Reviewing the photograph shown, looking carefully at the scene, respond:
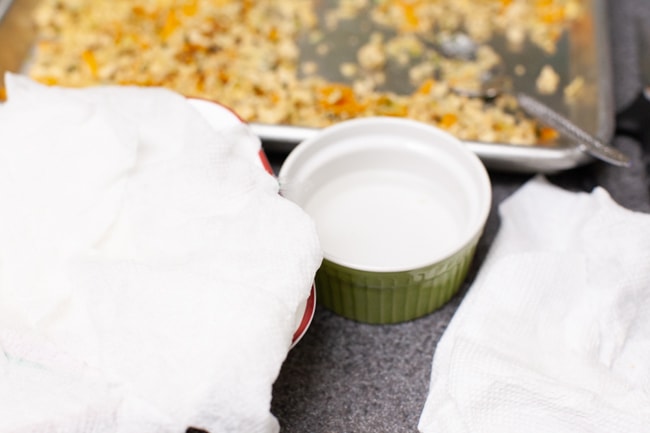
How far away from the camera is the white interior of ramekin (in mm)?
629

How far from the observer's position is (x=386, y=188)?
683 mm

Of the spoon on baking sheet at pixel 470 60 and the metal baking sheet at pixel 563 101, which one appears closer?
the metal baking sheet at pixel 563 101

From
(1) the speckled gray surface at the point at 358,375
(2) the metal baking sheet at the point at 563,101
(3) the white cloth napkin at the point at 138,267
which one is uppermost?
(3) the white cloth napkin at the point at 138,267

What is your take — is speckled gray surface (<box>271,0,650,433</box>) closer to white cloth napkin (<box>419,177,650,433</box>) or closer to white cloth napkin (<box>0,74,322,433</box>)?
white cloth napkin (<box>419,177,650,433</box>)

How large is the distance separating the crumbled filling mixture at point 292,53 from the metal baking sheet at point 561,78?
20 millimetres

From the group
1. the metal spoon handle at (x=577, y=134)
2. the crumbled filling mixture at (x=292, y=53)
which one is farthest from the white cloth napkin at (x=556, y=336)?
the crumbled filling mixture at (x=292, y=53)

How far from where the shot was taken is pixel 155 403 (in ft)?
1.35

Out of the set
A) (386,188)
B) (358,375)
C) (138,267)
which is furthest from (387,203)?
(138,267)

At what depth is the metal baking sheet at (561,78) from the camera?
70cm

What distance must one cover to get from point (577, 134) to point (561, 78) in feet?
0.55

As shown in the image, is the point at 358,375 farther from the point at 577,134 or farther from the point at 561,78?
the point at 561,78

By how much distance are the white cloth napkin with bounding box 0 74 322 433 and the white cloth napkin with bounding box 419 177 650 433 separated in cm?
16

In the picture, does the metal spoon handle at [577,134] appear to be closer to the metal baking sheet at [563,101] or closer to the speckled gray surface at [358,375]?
the metal baking sheet at [563,101]

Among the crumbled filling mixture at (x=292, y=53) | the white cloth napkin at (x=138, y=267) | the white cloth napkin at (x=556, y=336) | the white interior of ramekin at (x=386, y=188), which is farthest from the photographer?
the crumbled filling mixture at (x=292, y=53)
